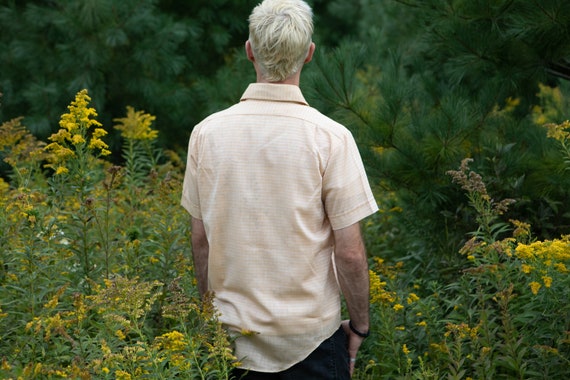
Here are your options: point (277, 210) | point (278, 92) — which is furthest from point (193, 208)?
point (278, 92)

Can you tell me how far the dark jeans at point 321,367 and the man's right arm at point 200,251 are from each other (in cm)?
38

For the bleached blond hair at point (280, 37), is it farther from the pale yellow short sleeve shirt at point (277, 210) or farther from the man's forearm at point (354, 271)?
the man's forearm at point (354, 271)

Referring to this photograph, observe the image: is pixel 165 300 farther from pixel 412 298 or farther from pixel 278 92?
pixel 412 298

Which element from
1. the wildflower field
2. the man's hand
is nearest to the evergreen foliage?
the wildflower field

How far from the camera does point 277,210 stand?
2.82 metres

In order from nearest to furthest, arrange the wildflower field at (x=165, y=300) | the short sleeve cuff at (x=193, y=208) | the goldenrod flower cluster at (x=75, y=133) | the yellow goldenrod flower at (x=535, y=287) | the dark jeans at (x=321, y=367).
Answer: the dark jeans at (x=321, y=367), the short sleeve cuff at (x=193, y=208), the wildflower field at (x=165, y=300), the yellow goldenrod flower at (x=535, y=287), the goldenrod flower cluster at (x=75, y=133)

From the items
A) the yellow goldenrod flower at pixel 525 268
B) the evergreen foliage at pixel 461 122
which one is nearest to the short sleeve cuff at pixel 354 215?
the yellow goldenrod flower at pixel 525 268

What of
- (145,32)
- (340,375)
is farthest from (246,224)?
(145,32)

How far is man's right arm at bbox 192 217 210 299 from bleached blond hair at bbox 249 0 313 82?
2.00 ft

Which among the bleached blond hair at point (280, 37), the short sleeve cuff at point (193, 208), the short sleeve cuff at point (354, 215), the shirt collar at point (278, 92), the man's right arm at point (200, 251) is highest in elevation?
the bleached blond hair at point (280, 37)

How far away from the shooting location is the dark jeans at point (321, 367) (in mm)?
2922

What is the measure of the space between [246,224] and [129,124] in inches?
108

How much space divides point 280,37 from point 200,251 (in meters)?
0.86

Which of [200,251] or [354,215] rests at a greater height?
[354,215]
